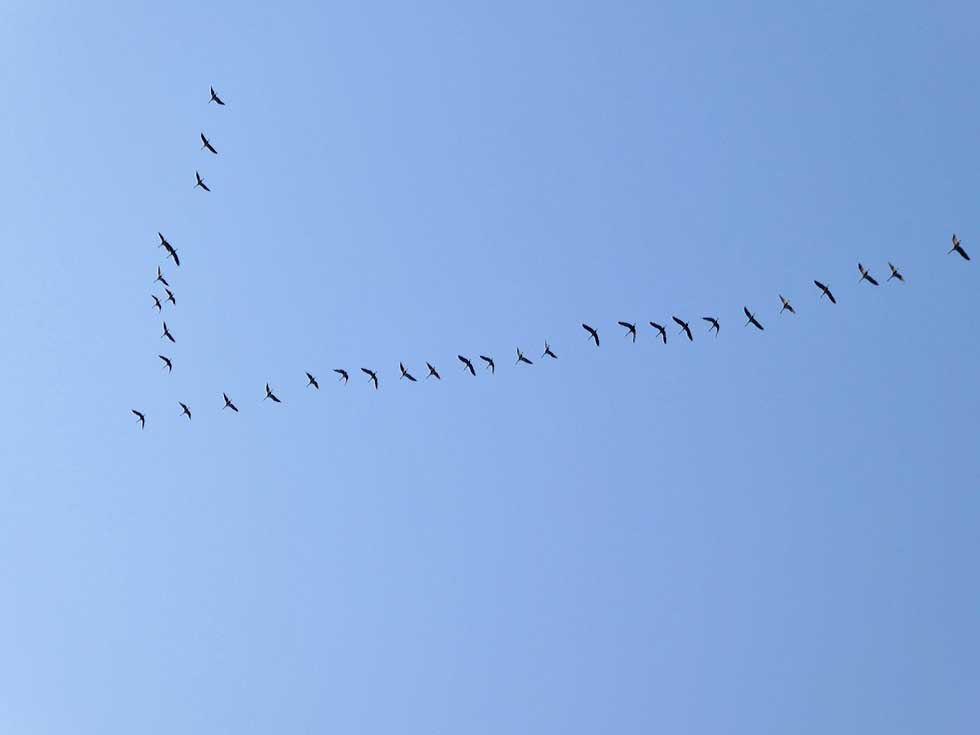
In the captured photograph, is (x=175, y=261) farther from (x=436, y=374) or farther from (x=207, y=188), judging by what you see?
(x=436, y=374)

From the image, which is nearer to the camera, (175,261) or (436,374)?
(175,261)

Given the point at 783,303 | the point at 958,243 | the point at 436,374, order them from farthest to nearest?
the point at 436,374 → the point at 783,303 → the point at 958,243

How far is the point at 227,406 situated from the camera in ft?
325

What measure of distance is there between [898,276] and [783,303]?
6.80m

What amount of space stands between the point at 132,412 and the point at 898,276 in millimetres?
43744

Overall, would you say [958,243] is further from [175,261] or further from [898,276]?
[175,261]

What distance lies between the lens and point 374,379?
101 meters

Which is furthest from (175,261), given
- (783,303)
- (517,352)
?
(783,303)

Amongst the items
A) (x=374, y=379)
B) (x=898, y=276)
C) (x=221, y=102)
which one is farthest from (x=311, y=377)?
(x=898, y=276)

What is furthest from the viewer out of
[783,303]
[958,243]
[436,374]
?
[436,374]

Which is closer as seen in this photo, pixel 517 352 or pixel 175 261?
pixel 175 261

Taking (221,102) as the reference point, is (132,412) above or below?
below

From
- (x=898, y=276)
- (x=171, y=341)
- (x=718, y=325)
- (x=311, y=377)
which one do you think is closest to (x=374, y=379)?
(x=311, y=377)

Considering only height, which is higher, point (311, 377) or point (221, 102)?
point (221, 102)
